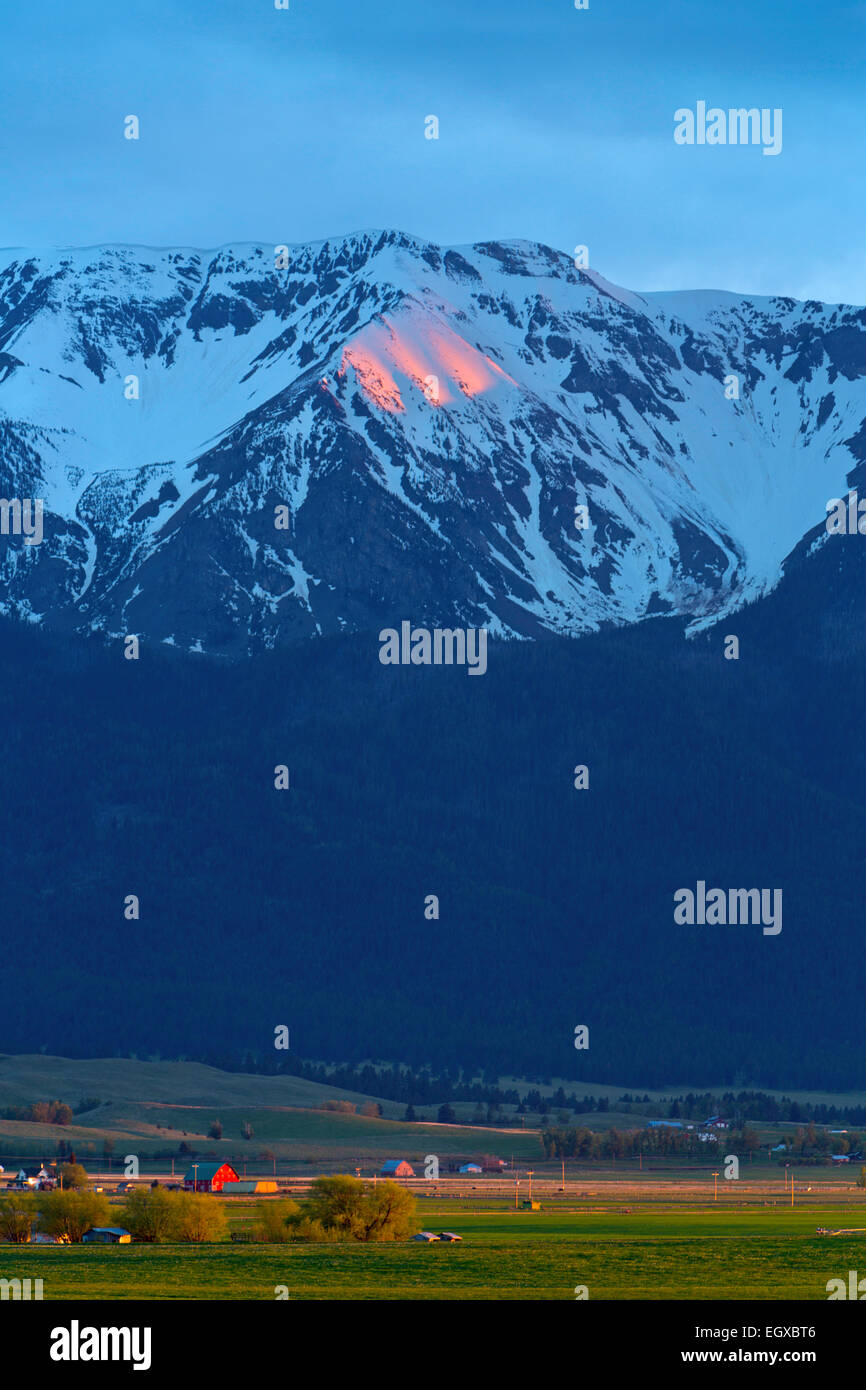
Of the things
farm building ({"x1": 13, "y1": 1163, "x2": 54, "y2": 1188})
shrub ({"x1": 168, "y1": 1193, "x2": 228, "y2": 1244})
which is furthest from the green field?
farm building ({"x1": 13, "y1": 1163, "x2": 54, "y2": 1188})

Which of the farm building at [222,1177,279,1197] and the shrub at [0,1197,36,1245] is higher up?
the shrub at [0,1197,36,1245]

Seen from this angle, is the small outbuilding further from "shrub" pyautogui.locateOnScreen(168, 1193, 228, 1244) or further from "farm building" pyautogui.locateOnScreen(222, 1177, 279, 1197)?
"shrub" pyautogui.locateOnScreen(168, 1193, 228, 1244)

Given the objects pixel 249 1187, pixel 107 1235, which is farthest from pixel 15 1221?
pixel 249 1187

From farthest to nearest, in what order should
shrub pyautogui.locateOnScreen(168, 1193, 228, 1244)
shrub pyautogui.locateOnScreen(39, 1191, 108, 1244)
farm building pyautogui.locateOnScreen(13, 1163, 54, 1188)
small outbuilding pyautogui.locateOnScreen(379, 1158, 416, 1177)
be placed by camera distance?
small outbuilding pyautogui.locateOnScreen(379, 1158, 416, 1177)
farm building pyautogui.locateOnScreen(13, 1163, 54, 1188)
shrub pyautogui.locateOnScreen(39, 1191, 108, 1244)
shrub pyautogui.locateOnScreen(168, 1193, 228, 1244)

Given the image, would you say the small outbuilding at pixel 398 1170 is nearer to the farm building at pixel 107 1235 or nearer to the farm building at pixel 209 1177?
the farm building at pixel 209 1177
